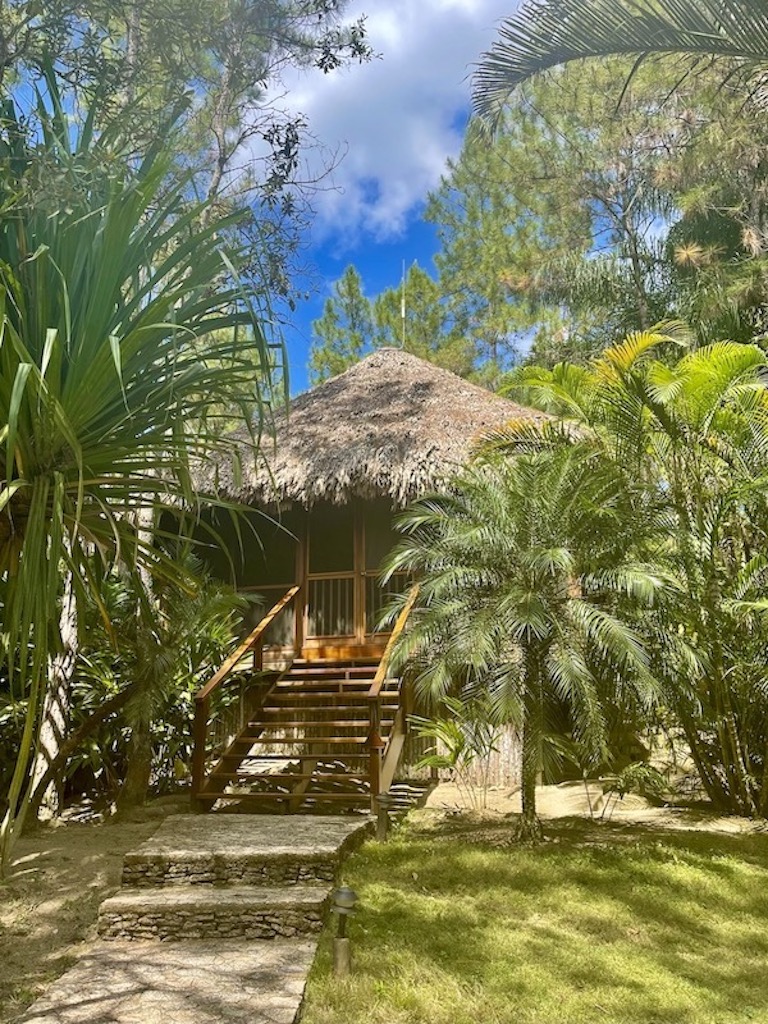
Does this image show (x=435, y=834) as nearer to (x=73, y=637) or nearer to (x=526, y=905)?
(x=526, y=905)

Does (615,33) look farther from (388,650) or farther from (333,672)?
(333,672)

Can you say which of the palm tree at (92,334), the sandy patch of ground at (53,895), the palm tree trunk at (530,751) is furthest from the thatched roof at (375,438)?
the palm tree at (92,334)

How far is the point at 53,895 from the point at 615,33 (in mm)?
6287

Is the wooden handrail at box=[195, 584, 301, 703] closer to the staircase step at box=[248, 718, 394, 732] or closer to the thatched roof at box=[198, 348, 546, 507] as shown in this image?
the staircase step at box=[248, 718, 394, 732]

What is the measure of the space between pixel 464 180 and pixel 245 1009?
21.5 meters

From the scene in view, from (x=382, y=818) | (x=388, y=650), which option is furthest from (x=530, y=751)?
(x=388, y=650)

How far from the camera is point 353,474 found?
9.83 meters

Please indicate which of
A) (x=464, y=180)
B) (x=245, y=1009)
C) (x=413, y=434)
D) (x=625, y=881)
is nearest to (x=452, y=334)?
(x=464, y=180)

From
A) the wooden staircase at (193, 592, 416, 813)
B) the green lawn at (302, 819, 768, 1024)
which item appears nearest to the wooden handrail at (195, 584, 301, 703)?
the wooden staircase at (193, 592, 416, 813)

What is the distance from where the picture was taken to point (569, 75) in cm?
1741

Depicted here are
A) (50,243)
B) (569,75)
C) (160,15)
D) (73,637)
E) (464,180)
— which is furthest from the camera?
(464,180)

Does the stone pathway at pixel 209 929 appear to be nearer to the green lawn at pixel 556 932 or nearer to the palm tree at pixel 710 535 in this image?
the green lawn at pixel 556 932

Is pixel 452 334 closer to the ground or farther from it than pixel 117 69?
farther from it

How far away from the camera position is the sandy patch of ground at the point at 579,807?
7163mm
